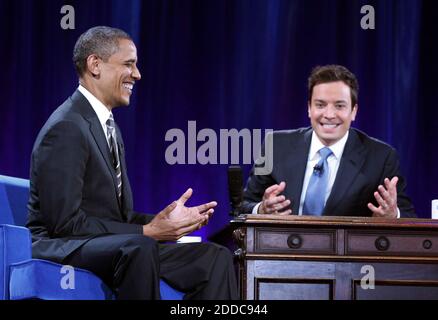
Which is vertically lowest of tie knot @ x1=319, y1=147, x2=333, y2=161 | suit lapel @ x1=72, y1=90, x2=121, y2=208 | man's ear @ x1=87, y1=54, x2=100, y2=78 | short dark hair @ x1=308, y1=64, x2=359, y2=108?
tie knot @ x1=319, y1=147, x2=333, y2=161

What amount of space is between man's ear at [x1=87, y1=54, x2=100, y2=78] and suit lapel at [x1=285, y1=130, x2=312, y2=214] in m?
1.01

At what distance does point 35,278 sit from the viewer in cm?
276

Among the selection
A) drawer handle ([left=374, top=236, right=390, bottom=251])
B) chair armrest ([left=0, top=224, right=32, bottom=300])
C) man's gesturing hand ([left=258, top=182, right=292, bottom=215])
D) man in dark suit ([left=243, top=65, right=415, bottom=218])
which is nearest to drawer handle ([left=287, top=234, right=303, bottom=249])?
man's gesturing hand ([left=258, top=182, right=292, bottom=215])

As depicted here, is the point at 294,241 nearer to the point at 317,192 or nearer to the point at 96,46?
the point at 317,192

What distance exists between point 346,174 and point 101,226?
1.25 metres

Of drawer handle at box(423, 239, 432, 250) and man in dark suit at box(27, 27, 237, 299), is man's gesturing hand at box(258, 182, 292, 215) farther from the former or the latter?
drawer handle at box(423, 239, 432, 250)

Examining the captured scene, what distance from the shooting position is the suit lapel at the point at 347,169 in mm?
3621

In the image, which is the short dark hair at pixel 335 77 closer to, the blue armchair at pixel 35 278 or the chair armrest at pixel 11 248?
the blue armchair at pixel 35 278

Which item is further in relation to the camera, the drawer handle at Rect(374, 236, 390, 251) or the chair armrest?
the drawer handle at Rect(374, 236, 390, 251)

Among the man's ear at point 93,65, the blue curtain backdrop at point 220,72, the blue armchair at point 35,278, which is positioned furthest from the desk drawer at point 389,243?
the blue curtain backdrop at point 220,72

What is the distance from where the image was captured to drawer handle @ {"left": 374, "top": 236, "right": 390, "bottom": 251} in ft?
10.1

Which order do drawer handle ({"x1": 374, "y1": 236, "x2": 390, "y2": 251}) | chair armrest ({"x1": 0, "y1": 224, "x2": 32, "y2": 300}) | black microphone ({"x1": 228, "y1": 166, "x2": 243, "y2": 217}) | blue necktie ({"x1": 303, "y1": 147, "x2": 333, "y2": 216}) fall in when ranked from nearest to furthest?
chair armrest ({"x1": 0, "y1": 224, "x2": 32, "y2": 300}), black microphone ({"x1": 228, "y1": 166, "x2": 243, "y2": 217}), drawer handle ({"x1": 374, "y1": 236, "x2": 390, "y2": 251}), blue necktie ({"x1": 303, "y1": 147, "x2": 333, "y2": 216})

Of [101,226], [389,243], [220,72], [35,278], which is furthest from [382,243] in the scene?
[220,72]

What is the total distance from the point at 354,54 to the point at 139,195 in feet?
4.56
